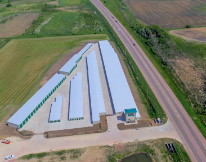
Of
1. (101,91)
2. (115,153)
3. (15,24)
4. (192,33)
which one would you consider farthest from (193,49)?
(15,24)

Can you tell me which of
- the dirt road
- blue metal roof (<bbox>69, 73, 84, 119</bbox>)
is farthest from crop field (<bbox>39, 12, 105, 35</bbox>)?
the dirt road

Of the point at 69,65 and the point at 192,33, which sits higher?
the point at 192,33

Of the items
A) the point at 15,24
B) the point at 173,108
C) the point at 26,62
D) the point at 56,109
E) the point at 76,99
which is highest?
the point at 15,24

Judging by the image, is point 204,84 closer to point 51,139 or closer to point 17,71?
point 51,139

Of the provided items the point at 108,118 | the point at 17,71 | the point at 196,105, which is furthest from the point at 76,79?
the point at 196,105

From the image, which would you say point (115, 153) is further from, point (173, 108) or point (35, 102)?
point (35, 102)

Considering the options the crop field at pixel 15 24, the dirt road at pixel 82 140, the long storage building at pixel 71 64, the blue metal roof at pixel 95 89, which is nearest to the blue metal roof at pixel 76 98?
the blue metal roof at pixel 95 89

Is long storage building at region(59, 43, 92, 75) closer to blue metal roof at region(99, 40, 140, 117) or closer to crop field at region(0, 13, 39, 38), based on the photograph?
blue metal roof at region(99, 40, 140, 117)
